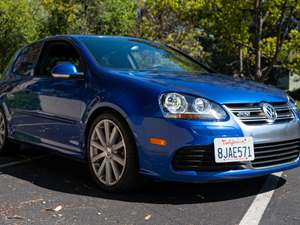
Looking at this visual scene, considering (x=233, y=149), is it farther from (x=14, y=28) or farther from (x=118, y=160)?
(x=14, y=28)

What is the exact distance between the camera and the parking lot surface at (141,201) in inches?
164

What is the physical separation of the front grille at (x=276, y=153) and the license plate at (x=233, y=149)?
0.10 meters

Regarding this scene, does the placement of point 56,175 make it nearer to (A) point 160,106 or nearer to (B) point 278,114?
(A) point 160,106

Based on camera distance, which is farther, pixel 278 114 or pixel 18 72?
pixel 18 72

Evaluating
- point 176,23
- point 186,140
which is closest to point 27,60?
point 186,140

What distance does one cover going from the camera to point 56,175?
5758 mm

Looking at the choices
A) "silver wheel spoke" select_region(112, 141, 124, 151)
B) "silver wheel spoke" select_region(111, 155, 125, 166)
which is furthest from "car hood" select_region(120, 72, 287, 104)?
"silver wheel spoke" select_region(111, 155, 125, 166)

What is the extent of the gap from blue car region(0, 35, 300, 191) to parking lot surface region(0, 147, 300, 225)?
0.77ft

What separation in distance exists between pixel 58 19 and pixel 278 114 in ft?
62.5

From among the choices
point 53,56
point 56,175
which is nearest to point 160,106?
point 56,175

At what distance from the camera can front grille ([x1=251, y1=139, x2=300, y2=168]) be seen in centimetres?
456

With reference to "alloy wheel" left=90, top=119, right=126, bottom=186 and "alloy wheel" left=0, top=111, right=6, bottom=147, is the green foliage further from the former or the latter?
"alloy wheel" left=90, top=119, right=126, bottom=186

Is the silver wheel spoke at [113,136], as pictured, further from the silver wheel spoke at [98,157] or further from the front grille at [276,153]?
the front grille at [276,153]

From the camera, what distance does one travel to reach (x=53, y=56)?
20.4 feet
